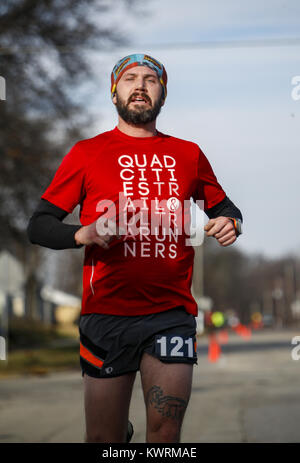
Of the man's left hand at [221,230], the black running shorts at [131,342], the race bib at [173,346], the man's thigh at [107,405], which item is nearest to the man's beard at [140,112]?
the man's left hand at [221,230]

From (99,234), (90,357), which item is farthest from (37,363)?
(99,234)

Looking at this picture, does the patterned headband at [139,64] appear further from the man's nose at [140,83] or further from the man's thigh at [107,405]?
the man's thigh at [107,405]

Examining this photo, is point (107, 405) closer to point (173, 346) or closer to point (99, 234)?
point (173, 346)

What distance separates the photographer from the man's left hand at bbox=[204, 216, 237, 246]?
3408mm

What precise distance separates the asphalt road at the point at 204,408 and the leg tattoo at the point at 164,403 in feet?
15.1

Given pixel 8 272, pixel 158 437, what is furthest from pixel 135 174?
pixel 8 272

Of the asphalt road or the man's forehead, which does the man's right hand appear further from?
the asphalt road

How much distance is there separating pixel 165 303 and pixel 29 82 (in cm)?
1439

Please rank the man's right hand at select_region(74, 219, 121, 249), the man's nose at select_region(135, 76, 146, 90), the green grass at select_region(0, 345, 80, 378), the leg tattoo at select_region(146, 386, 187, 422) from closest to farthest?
the man's right hand at select_region(74, 219, 121, 249) < the leg tattoo at select_region(146, 386, 187, 422) < the man's nose at select_region(135, 76, 146, 90) < the green grass at select_region(0, 345, 80, 378)

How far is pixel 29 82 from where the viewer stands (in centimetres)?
1723

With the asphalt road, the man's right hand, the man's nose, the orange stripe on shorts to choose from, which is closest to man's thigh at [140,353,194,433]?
the orange stripe on shorts

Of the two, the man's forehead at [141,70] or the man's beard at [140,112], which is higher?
the man's forehead at [141,70]

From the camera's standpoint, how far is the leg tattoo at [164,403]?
11.0ft

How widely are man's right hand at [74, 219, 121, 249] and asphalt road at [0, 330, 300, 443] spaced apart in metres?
4.96
